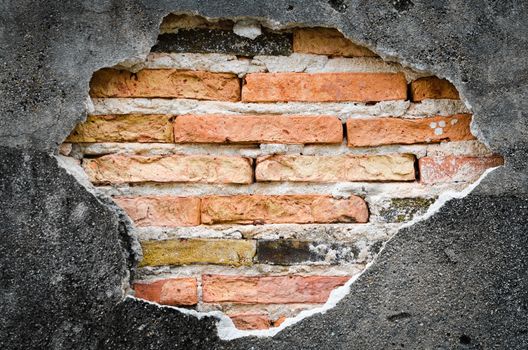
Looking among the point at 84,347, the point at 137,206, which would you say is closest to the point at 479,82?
the point at 137,206

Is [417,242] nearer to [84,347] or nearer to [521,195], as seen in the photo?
[521,195]

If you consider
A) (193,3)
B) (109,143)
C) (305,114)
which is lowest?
(109,143)

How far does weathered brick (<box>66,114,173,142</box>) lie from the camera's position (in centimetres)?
147

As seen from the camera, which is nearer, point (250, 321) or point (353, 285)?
point (353, 285)

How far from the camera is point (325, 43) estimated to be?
150 centimetres

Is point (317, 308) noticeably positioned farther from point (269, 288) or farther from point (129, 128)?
point (129, 128)

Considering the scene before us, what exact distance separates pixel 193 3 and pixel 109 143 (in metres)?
0.46

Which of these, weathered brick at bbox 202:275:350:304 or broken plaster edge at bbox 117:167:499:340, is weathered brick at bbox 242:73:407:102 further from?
weathered brick at bbox 202:275:350:304

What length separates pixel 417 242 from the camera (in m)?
1.39

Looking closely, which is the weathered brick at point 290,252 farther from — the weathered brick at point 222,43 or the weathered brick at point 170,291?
the weathered brick at point 222,43

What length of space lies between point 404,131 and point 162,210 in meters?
0.74

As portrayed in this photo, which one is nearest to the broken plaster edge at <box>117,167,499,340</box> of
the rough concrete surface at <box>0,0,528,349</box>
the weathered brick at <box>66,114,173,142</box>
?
the rough concrete surface at <box>0,0,528,349</box>

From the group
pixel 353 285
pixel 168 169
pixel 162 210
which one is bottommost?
pixel 353 285

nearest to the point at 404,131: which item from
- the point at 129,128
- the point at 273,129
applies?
the point at 273,129
